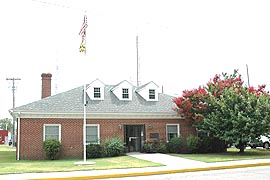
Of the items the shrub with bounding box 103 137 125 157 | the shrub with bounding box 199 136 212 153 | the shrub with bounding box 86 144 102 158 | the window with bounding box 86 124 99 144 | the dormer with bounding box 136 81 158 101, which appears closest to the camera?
the shrub with bounding box 86 144 102 158

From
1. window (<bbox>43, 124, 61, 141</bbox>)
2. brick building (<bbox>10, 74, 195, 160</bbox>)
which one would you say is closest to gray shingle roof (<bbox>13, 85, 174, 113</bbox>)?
brick building (<bbox>10, 74, 195, 160</bbox>)

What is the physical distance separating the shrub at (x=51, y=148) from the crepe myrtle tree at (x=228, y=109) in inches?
361

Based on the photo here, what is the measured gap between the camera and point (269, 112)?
21562mm

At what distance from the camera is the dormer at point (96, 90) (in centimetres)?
2447

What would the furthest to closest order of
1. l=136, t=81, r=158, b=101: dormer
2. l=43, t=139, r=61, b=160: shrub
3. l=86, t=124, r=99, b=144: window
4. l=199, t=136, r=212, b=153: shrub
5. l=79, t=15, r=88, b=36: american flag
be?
l=136, t=81, r=158, b=101: dormer < l=199, t=136, r=212, b=153: shrub < l=86, t=124, r=99, b=144: window < l=43, t=139, r=61, b=160: shrub < l=79, t=15, r=88, b=36: american flag

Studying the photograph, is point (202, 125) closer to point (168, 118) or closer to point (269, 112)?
point (168, 118)

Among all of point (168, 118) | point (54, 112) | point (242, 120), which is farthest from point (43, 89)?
point (242, 120)

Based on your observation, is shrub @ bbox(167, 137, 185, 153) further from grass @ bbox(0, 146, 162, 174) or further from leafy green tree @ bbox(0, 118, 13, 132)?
leafy green tree @ bbox(0, 118, 13, 132)

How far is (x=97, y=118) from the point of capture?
22.6m

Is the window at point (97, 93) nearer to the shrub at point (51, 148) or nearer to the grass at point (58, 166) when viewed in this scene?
the shrub at point (51, 148)

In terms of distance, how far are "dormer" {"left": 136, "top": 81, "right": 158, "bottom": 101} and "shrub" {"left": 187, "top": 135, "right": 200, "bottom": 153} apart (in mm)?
4636

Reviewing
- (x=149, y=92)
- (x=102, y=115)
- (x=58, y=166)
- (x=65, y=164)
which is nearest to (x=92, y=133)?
(x=102, y=115)

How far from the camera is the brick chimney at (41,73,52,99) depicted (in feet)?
84.1

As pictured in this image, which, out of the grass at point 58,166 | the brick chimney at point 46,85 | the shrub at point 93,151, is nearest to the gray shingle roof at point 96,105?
the brick chimney at point 46,85
